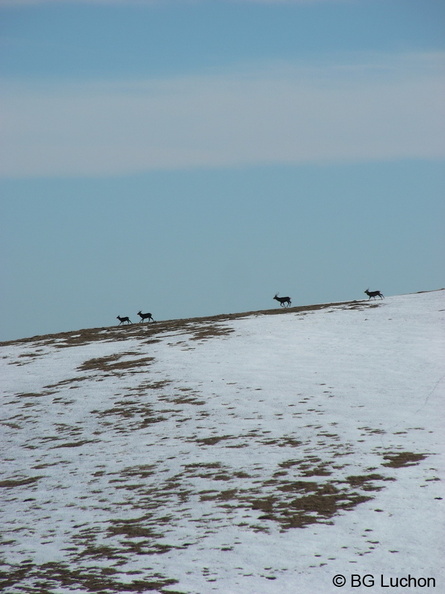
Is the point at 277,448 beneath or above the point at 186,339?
beneath

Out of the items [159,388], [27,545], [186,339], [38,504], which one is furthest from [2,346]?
[27,545]

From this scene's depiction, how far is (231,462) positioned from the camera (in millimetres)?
24156

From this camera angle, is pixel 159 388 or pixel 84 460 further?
pixel 159 388

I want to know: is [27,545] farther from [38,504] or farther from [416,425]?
[416,425]

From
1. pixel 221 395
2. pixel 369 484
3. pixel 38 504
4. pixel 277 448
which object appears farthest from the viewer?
pixel 221 395

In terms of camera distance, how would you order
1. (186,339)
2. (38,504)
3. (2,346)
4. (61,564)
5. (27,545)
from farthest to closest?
(2,346) → (186,339) → (38,504) → (27,545) → (61,564)

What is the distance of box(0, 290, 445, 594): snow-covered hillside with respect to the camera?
16.7 meters

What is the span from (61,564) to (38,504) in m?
5.40

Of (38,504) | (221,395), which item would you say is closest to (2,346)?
(221,395)

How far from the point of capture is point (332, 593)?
1512 cm

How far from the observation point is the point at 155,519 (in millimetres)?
19984

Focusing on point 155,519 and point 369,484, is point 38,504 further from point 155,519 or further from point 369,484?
point 369,484

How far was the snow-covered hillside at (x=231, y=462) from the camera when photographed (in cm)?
1667

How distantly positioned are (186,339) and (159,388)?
10935 millimetres
